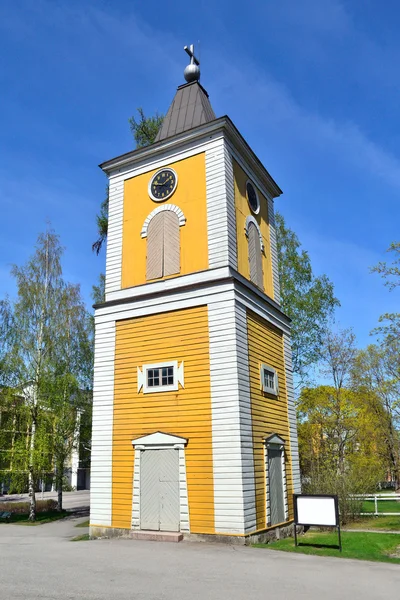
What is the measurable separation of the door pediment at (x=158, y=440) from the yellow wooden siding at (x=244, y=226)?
5501mm

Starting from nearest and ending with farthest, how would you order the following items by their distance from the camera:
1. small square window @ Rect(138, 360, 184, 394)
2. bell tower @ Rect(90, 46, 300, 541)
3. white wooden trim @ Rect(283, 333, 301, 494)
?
bell tower @ Rect(90, 46, 300, 541), small square window @ Rect(138, 360, 184, 394), white wooden trim @ Rect(283, 333, 301, 494)

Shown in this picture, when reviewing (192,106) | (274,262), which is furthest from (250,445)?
(192,106)

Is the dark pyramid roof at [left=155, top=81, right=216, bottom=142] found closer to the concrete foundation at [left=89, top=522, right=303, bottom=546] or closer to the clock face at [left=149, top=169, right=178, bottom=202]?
the clock face at [left=149, top=169, right=178, bottom=202]

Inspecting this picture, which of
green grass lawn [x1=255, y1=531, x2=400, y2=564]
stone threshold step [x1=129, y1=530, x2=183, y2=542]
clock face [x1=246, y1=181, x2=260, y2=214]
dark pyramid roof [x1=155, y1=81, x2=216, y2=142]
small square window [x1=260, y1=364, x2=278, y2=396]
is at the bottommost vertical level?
green grass lawn [x1=255, y1=531, x2=400, y2=564]

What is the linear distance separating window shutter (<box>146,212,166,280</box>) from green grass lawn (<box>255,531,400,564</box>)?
851 centimetres

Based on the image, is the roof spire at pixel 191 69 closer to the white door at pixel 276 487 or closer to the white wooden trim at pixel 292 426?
the white wooden trim at pixel 292 426

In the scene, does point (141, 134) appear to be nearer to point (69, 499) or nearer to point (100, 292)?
point (100, 292)

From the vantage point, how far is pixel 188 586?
293 inches

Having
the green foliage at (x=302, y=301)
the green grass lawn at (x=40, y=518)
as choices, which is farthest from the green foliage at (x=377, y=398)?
the green grass lawn at (x=40, y=518)

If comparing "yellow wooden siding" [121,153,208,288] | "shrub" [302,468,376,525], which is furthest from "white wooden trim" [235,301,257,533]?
"shrub" [302,468,376,525]

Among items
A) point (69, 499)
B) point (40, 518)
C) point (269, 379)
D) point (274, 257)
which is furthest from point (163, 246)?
point (69, 499)

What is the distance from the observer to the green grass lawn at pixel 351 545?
10.6 meters

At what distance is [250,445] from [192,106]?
12616 mm

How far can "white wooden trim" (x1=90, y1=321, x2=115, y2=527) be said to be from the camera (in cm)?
1373
